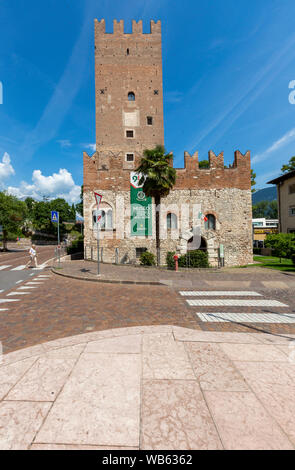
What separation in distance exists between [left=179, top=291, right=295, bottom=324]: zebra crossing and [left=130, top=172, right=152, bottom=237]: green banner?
12.6 meters

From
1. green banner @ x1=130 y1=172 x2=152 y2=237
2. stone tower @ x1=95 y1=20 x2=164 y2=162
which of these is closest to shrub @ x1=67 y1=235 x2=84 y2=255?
green banner @ x1=130 y1=172 x2=152 y2=237

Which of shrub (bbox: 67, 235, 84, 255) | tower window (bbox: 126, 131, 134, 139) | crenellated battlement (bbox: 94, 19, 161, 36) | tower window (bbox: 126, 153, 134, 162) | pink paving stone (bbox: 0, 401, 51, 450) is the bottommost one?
pink paving stone (bbox: 0, 401, 51, 450)

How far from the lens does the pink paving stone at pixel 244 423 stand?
201 centimetres

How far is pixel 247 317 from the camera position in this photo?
575cm

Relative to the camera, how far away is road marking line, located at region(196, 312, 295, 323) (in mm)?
5504

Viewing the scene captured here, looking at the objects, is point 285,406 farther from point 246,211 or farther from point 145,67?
point 145,67

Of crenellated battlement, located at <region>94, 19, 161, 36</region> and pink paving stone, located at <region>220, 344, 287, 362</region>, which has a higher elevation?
crenellated battlement, located at <region>94, 19, 161, 36</region>

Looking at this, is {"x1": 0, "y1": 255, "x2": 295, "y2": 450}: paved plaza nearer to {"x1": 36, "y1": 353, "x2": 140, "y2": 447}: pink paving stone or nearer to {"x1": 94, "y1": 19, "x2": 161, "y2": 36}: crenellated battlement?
{"x1": 36, "y1": 353, "x2": 140, "y2": 447}: pink paving stone

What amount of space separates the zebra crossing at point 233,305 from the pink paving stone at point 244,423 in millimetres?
2862

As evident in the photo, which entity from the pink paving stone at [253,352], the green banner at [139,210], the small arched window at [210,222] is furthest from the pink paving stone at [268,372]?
the small arched window at [210,222]

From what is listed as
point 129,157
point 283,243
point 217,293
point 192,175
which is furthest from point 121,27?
point 217,293

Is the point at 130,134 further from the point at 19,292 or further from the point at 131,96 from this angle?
the point at 19,292

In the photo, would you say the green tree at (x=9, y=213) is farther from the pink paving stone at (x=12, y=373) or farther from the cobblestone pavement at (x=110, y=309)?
the pink paving stone at (x=12, y=373)
